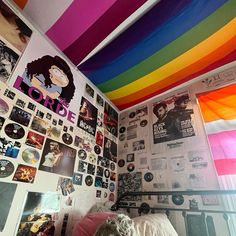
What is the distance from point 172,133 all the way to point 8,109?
1267mm

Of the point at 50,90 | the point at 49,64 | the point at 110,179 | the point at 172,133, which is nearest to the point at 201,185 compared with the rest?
the point at 172,133

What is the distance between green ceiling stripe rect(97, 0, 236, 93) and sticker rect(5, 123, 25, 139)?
949 mm

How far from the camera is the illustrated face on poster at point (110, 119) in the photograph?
6.02ft

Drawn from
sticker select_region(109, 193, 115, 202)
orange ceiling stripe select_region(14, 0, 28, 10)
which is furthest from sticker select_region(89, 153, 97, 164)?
orange ceiling stripe select_region(14, 0, 28, 10)

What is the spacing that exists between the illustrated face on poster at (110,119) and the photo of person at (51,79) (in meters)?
0.49

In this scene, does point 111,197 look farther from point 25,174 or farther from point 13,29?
point 13,29

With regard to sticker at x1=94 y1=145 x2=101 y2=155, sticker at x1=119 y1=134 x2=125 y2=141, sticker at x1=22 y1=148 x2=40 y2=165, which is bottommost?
sticker at x1=22 y1=148 x2=40 y2=165

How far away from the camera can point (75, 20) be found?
1274 mm

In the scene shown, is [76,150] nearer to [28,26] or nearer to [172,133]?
[172,133]

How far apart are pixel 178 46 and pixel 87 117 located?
3.16ft

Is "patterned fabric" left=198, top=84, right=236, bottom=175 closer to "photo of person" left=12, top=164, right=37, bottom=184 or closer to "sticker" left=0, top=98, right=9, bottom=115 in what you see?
"photo of person" left=12, top=164, right=37, bottom=184

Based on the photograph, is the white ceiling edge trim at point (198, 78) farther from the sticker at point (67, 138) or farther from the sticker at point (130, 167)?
the sticker at point (67, 138)

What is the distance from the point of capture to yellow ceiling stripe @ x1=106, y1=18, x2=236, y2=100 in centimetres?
132

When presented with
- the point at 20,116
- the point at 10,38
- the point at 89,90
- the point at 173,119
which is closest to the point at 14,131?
the point at 20,116
